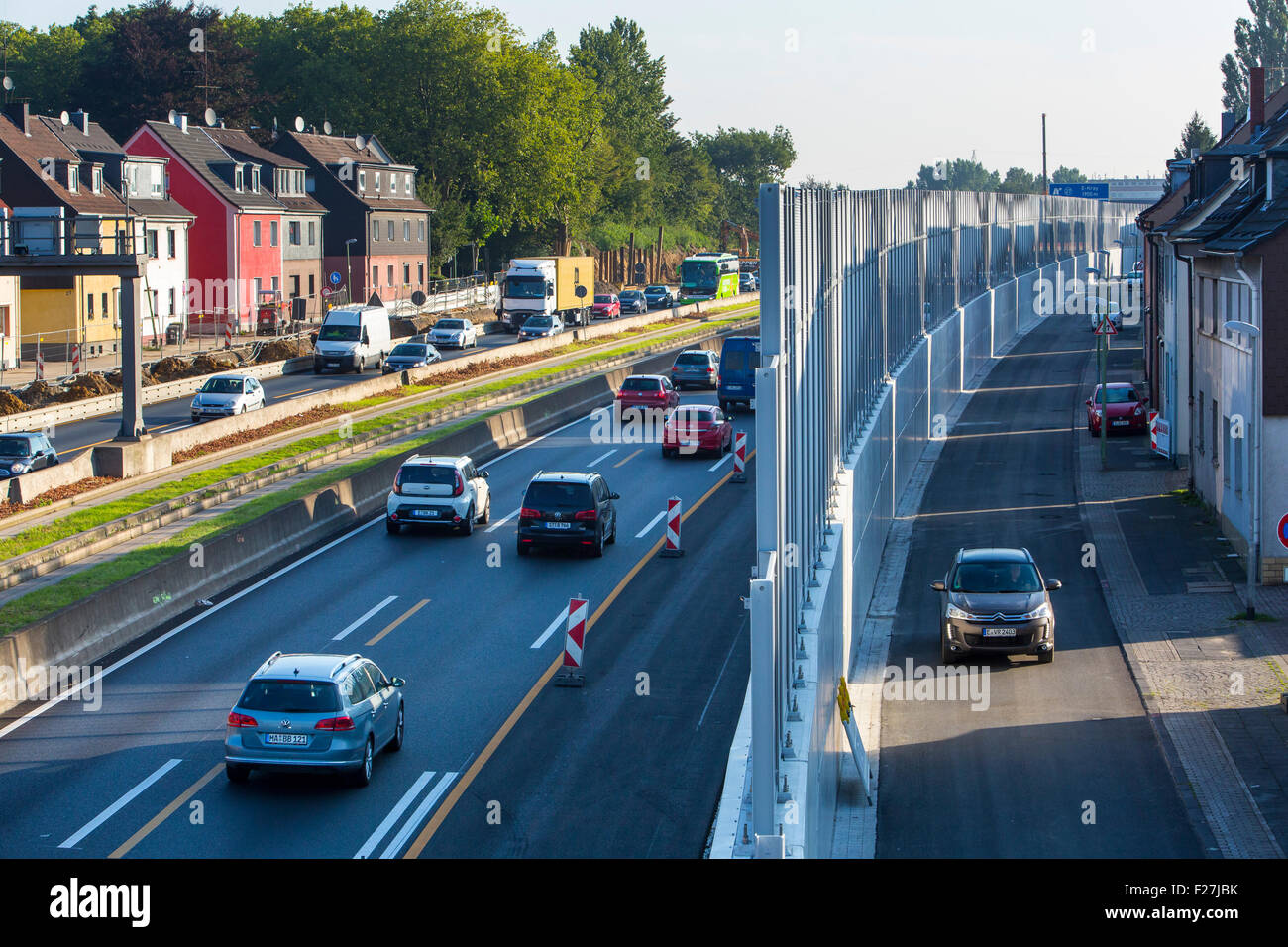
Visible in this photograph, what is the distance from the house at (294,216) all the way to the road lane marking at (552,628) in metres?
66.3

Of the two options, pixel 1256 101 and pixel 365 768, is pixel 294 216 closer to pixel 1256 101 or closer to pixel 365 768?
pixel 1256 101

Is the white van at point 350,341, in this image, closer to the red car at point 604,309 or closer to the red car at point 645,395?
the red car at point 645,395

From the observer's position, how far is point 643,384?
163ft

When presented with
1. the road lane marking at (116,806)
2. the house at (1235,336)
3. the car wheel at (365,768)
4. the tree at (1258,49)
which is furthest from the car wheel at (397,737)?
the tree at (1258,49)

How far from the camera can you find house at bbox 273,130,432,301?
316 feet

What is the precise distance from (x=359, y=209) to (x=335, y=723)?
8438 cm

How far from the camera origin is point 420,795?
16.1 meters

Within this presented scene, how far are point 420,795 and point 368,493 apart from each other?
60.9ft

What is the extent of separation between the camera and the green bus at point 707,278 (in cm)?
11006

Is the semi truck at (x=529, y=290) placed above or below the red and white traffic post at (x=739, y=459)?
above

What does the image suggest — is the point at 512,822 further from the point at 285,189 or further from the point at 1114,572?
the point at 285,189

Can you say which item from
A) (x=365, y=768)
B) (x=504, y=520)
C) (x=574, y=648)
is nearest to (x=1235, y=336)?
(x=504, y=520)

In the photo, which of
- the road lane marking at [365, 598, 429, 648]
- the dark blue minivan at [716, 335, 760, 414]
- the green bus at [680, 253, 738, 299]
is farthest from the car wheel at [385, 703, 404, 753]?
the green bus at [680, 253, 738, 299]
